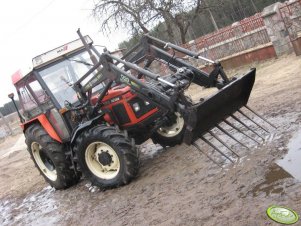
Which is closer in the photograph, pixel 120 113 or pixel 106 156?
pixel 106 156

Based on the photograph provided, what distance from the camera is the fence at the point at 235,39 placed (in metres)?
15.3

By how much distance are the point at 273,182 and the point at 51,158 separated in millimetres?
4366

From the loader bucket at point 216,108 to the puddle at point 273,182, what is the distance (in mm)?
1130

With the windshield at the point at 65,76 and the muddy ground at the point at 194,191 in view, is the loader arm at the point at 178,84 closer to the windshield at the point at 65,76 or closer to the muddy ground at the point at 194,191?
the windshield at the point at 65,76

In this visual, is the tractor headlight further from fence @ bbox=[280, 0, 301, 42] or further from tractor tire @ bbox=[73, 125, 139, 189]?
fence @ bbox=[280, 0, 301, 42]

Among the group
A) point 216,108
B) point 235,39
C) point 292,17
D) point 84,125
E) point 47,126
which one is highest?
point 47,126

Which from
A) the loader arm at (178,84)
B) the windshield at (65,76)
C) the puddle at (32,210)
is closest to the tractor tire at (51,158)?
the puddle at (32,210)

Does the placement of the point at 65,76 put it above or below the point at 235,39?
above

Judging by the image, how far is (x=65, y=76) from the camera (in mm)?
7918

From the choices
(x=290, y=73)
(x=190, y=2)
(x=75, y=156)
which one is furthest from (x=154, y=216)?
(x=190, y=2)

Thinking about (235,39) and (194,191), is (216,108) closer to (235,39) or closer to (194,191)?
(194,191)

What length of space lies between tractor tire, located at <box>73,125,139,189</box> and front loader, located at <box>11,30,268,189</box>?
15mm

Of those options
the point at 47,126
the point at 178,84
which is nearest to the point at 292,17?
the point at 178,84

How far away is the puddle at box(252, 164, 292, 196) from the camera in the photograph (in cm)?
466
